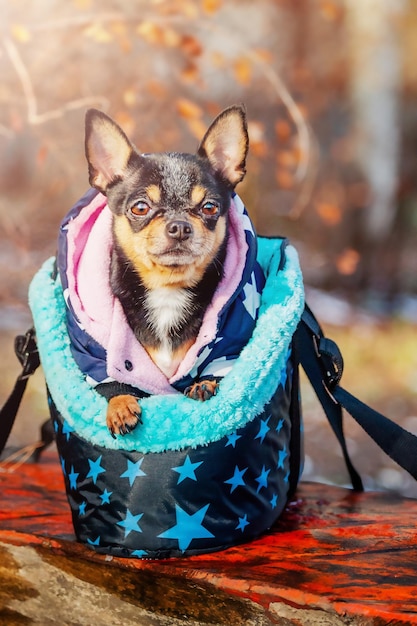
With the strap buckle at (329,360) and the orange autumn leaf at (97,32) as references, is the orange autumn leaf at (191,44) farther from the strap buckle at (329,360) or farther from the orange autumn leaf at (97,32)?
the strap buckle at (329,360)

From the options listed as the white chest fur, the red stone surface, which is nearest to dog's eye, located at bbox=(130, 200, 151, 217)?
the white chest fur

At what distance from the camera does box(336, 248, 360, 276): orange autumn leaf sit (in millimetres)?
2500

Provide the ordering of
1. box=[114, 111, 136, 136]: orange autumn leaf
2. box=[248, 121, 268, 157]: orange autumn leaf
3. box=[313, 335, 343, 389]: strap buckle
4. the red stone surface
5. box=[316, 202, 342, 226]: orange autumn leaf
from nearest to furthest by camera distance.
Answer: the red stone surface < box=[313, 335, 343, 389]: strap buckle < box=[114, 111, 136, 136]: orange autumn leaf < box=[248, 121, 268, 157]: orange autumn leaf < box=[316, 202, 342, 226]: orange autumn leaf

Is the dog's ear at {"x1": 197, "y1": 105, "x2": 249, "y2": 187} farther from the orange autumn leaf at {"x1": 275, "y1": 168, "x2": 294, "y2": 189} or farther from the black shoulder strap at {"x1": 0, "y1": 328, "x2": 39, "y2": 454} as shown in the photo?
the orange autumn leaf at {"x1": 275, "y1": 168, "x2": 294, "y2": 189}

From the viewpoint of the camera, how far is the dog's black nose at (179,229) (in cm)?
106

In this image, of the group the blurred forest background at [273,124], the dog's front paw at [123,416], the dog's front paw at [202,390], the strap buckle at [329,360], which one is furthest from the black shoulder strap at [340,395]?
the blurred forest background at [273,124]

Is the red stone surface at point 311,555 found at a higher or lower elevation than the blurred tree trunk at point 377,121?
lower

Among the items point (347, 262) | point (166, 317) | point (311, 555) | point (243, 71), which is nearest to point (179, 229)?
point (166, 317)

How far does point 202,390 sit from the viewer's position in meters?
1.11

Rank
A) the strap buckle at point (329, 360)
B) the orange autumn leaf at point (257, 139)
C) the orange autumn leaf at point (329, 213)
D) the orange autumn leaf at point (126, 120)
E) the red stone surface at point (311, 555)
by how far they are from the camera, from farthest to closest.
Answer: the orange autumn leaf at point (329, 213) → the orange autumn leaf at point (257, 139) → the orange autumn leaf at point (126, 120) → the strap buckle at point (329, 360) → the red stone surface at point (311, 555)

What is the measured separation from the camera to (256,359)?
114 cm

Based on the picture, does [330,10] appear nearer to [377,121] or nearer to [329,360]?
[377,121]

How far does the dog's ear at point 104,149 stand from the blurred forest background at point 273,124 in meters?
1.18

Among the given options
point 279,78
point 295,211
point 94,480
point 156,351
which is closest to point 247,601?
Answer: point 94,480
